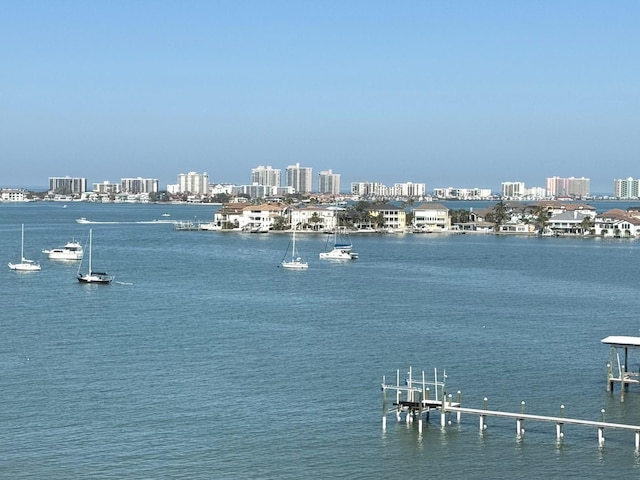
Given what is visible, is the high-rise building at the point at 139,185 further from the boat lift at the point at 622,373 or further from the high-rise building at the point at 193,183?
the boat lift at the point at 622,373

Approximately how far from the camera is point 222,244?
45688 millimetres

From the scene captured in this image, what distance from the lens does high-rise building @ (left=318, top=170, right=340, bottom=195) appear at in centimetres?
16900

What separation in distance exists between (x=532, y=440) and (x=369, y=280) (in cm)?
1738

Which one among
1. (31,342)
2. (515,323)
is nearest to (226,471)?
(31,342)

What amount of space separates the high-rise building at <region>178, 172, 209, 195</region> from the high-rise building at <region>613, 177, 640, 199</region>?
68648 millimetres

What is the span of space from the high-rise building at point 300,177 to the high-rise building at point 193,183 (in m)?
14.9

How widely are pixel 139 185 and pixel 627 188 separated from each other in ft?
267

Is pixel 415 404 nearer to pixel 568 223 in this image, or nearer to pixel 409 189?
pixel 568 223

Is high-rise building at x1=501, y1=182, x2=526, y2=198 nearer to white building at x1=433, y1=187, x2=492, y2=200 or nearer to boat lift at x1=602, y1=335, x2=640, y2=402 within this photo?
white building at x1=433, y1=187, x2=492, y2=200

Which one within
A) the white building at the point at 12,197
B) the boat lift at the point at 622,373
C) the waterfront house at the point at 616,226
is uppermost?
the white building at the point at 12,197

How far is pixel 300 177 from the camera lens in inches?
6836

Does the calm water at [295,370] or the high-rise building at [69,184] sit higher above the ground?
the high-rise building at [69,184]

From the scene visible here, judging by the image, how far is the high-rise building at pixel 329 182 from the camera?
554 feet

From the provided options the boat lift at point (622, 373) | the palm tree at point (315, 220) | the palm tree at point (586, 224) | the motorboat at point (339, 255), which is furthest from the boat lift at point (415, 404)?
the palm tree at point (315, 220)
